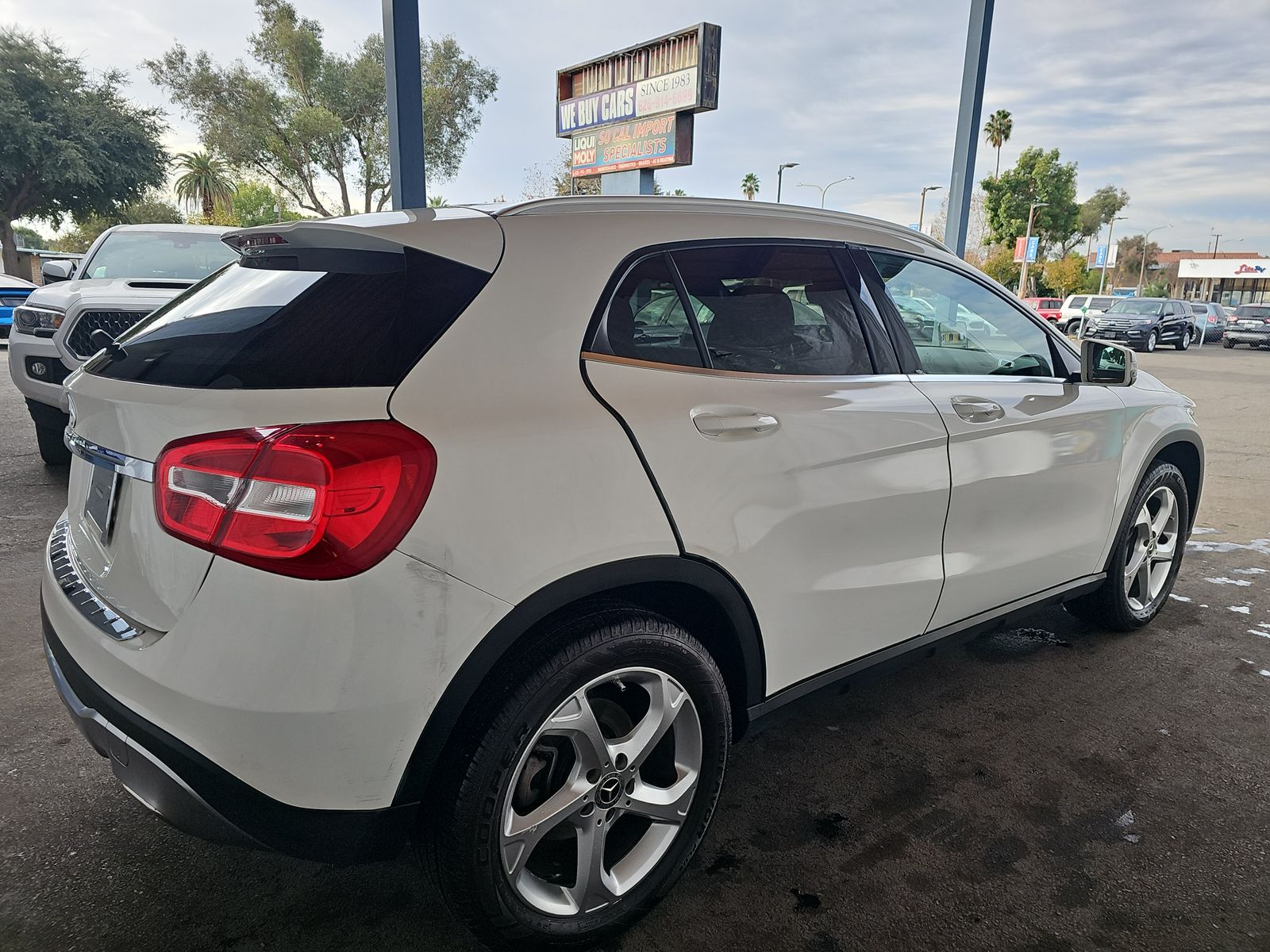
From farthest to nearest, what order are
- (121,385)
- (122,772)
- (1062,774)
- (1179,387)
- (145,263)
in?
1. (1179,387)
2. (145,263)
3. (1062,774)
4. (121,385)
5. (122,772)

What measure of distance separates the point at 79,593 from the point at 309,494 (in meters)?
0.79

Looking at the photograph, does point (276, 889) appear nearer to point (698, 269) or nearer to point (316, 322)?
point (316, 322)

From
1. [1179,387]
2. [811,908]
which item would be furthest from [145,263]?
[1179,387]

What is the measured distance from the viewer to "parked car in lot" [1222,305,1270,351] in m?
30.8

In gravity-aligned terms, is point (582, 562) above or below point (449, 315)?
below

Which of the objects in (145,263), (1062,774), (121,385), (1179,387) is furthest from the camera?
(1179,387)

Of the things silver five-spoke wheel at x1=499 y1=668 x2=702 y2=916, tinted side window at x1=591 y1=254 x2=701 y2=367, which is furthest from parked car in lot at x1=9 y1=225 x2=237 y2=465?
silver five-spoke wheel at x1=499 y1=668 x2=702 y2=916

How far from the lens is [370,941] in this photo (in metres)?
1.98

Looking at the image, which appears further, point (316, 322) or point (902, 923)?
point (902, 923)

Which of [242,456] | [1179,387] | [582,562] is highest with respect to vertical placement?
[242,456]

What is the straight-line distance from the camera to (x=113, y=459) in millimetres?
1771

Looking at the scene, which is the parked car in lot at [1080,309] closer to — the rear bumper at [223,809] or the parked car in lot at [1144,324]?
the parked car in lot at [1144,324]

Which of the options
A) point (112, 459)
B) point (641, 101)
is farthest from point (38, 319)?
point (641, 101)

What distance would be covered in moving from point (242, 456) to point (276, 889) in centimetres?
126
